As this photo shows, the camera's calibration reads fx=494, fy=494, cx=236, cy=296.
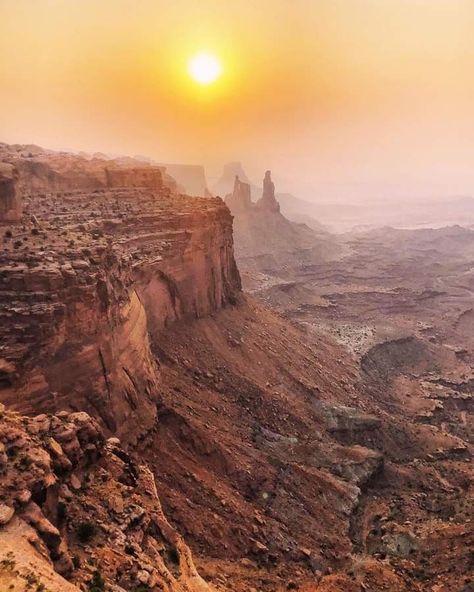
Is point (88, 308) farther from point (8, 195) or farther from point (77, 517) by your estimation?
point (77, 517)

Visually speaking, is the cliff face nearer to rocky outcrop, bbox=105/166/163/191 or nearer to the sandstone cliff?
rocky outcrop, bbox=105/166/163/191

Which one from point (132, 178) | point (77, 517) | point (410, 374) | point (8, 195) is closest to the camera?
point (77, 517)

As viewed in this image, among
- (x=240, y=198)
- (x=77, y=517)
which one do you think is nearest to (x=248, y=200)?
(x=240, y=198)

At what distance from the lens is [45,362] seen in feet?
76.8

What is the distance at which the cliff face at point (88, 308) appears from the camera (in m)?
23.2

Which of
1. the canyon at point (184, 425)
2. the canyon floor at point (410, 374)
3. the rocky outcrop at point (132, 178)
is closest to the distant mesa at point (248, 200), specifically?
the canyon floor at point (410, 374)

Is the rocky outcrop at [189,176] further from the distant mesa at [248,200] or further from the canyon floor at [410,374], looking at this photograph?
the canyon floor at [410,374]

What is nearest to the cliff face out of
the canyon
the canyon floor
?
the canyon

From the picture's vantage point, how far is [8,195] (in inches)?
1204

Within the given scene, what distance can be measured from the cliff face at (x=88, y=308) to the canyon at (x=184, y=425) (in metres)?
0.11

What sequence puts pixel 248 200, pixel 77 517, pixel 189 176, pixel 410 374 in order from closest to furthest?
1. pixel 77 517
2. pixel 410 374
3. pixel 248 200
4. pixel 189 176

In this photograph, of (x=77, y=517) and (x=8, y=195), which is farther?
(x=8, y=195)

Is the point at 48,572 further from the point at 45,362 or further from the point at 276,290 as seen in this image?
the point at 276,290

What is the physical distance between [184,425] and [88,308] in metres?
10.4
